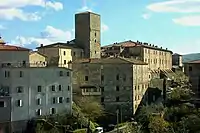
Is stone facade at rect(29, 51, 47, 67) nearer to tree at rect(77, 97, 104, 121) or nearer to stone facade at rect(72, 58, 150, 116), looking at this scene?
stone facade at rect(72, 58, 150, 116)

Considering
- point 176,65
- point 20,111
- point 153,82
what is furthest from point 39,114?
point 176,65

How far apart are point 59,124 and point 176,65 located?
56.9 m

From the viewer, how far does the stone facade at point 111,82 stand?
60.6 m

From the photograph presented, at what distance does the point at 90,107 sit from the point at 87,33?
1822cm

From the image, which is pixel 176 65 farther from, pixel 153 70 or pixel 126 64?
pixel 126 64

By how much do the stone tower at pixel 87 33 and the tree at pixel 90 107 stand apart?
1371 centimetres

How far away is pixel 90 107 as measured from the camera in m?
57.2

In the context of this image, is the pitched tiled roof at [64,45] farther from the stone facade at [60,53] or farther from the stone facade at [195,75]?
the stone facade at [195,75]

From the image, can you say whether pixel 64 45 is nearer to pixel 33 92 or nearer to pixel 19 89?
pixel 33 92

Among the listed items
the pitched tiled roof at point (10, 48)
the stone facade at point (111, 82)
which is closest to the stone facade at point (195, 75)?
the stone facade at point (111, 82)

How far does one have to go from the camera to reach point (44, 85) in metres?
52.4

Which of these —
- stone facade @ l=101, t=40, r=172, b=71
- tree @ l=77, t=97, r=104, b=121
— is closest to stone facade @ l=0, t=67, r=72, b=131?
tree @ l=77, t=97, r=104, b=121

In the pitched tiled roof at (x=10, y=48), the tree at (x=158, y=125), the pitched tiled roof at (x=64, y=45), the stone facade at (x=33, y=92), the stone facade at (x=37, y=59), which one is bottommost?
the tree at (x=158, y=125)

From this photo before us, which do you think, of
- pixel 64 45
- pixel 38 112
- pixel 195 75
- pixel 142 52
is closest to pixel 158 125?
pixel 195 75
